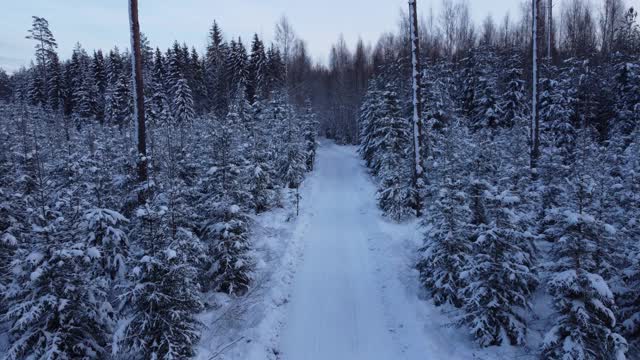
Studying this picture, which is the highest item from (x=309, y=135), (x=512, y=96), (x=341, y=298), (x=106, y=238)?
(x=512, y=96)

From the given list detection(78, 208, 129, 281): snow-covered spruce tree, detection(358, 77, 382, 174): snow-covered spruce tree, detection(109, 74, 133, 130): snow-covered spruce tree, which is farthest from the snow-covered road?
detection(109, 74, 133, 130): snow-covered spruce tree

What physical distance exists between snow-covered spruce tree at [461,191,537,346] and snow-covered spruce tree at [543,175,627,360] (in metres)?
0.98

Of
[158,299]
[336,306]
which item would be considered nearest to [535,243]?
[336,306]

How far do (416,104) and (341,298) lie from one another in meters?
10.2

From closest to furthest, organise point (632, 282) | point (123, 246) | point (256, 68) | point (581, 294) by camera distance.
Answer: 1. point (581, 294)
2. point (632, 282)
3. point (123, 246)
4. point (256, 68)

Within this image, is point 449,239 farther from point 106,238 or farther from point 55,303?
point 55,303

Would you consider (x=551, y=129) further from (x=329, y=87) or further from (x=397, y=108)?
(x=329, y=87)

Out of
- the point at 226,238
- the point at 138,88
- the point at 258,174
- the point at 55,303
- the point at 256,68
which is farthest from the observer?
the point at 256,68

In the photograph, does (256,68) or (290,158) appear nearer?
(290,158)

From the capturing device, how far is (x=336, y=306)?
11.5m

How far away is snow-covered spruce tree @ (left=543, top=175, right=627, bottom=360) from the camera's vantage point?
678 cm

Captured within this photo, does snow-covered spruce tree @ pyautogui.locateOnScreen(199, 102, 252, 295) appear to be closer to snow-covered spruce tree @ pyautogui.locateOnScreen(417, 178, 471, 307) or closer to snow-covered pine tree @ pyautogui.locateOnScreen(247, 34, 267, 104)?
snow-covered spruce tree @ pyautogui.locateOnScreen(417, 178, 471, 307)

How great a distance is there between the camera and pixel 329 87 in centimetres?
8106

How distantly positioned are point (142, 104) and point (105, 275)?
5082mm
